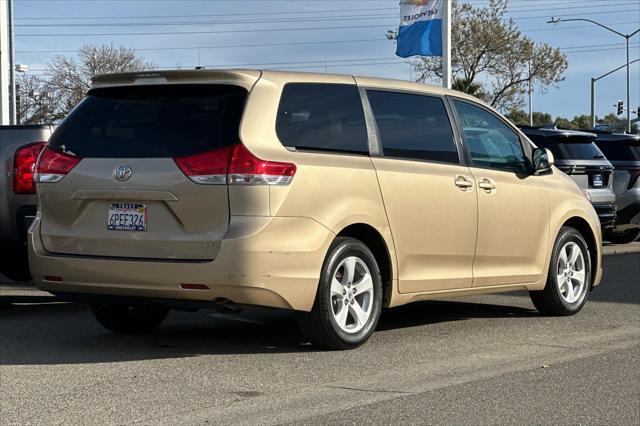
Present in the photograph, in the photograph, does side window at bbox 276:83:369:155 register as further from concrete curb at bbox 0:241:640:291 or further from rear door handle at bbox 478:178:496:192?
concrete curb at bbox 0:241:640:291

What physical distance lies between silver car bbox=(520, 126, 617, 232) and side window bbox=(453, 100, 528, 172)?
6.55 metres

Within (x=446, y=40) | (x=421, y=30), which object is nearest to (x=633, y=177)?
(x=446, y=40)

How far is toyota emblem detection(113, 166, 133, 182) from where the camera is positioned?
6648mm

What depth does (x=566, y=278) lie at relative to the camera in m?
9.04

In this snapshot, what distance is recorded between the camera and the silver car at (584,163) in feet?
49.7

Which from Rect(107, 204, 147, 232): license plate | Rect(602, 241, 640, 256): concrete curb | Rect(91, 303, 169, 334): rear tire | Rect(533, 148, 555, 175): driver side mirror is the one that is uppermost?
Rect(533, 148, 555, 175): driver side mirror

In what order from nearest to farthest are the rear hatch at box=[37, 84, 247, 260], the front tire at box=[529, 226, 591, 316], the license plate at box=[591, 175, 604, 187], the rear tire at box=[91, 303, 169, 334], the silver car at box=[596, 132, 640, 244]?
the rear hatch at box=[37, 84, 247, 260]
the rear tire at box=[91, 303, 169, 334]
the front tire at box=[529, 226, 591, 316]
the license plate at box=[591, 175, 604, 187]
the silver car at box=[596, 132, 640, 244]

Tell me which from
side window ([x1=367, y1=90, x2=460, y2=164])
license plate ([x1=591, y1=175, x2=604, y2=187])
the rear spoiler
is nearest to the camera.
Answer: the rear spoiler

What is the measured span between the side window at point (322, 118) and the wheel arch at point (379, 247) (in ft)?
1.74

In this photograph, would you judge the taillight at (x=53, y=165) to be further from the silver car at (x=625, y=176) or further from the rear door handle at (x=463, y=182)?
the silver car at (x=625, y=176)

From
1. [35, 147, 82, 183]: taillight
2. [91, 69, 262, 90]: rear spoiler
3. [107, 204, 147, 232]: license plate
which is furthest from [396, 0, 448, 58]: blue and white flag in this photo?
[107, 204, 147, 232]: license plate

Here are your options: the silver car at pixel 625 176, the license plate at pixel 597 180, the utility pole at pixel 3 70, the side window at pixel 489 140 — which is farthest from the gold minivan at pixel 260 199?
the utility pole at pixel 3 70

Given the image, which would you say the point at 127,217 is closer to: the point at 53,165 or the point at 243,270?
the point at 53,165

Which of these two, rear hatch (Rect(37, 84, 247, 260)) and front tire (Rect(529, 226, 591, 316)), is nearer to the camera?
rear hatch (Rect(37, 84, 247, 260))
